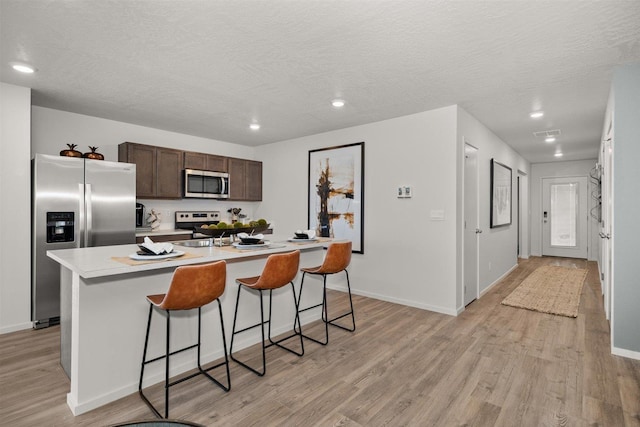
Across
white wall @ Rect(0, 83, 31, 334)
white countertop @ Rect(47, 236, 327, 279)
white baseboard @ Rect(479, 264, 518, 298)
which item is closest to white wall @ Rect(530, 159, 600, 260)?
white baseboard @ Rect(479, 264, 518, 298)

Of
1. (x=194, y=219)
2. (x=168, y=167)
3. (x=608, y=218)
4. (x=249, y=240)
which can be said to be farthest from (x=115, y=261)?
(x=608, y=218)

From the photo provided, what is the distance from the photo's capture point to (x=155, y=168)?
4.83m

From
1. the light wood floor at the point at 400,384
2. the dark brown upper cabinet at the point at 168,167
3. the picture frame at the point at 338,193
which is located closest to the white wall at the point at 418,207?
the picture frame at the point at 338,193

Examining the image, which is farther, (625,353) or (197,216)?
(197,216)

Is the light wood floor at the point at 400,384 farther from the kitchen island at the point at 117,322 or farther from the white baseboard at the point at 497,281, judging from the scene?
the white baseboard at the point at 497,281

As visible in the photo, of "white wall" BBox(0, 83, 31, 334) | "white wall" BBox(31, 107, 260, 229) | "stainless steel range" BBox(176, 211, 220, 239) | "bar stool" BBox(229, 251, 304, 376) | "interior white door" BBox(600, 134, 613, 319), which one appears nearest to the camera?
"bar stool" BBox(229, 251, 304, 376)

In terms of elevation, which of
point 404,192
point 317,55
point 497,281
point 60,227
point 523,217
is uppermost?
point 317,55

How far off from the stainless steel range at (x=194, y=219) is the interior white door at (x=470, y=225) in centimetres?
389

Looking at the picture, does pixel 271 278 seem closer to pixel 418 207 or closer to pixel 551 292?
pixel 418 207

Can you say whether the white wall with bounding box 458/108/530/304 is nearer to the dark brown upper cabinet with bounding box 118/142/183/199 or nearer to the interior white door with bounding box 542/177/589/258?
the interior white door with bounding box 542/177/589/258

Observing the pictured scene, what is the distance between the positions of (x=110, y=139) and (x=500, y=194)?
6.23m

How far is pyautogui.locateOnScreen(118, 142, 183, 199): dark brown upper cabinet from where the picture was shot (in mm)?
4613

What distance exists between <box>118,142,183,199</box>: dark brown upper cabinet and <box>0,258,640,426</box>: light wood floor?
2162 millimetres

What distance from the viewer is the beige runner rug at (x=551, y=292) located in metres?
4.25
